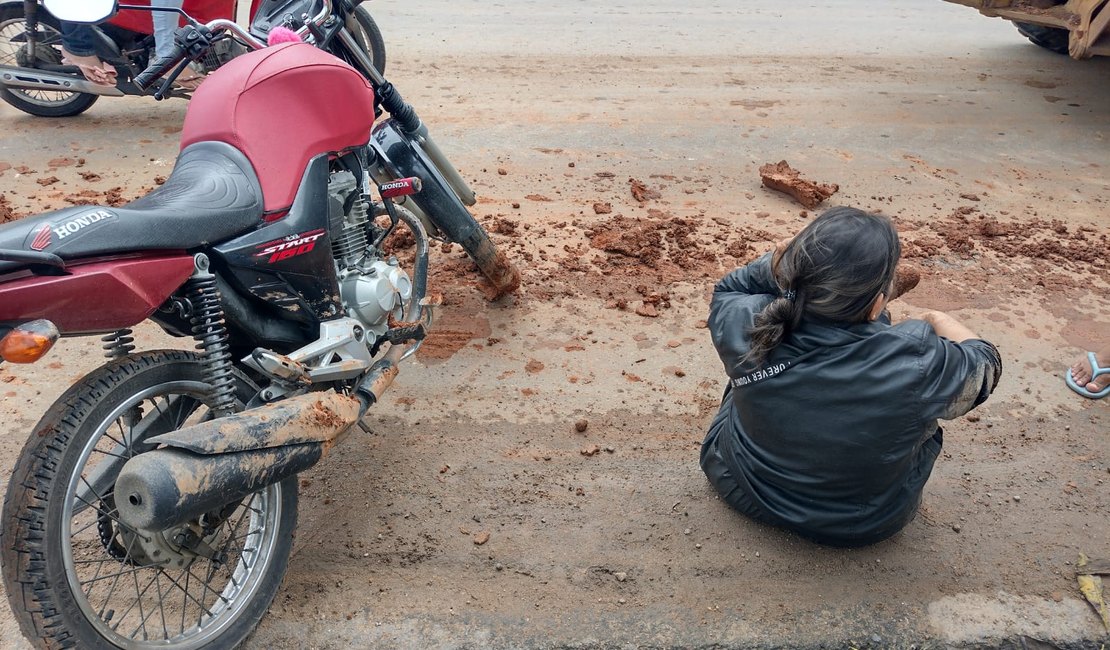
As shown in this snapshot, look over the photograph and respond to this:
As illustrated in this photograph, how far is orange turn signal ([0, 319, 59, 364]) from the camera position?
159 centimetres

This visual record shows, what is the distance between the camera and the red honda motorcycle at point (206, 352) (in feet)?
5.68

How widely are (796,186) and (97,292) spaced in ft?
12.1

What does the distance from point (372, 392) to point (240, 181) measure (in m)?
0.73

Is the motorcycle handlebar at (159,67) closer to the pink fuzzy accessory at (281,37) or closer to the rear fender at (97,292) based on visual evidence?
the pink fuzzy accessory at (281,37)

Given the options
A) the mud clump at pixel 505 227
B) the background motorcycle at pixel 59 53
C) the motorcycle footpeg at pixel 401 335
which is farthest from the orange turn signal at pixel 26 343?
the background motorcycle at pixel 59 53

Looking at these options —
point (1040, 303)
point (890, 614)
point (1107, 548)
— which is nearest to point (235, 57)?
point (890, 614)

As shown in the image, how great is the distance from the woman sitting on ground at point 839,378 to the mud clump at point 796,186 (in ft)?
7.12

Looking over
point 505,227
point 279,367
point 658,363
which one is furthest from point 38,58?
point 658,363

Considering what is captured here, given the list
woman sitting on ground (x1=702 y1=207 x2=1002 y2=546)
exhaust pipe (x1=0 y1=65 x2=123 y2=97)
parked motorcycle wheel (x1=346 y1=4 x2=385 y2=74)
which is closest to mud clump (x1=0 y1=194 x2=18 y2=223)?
exhaust pipe (x1=0 y1=65 x2=123 y2=97)

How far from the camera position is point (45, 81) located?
5.03 meters

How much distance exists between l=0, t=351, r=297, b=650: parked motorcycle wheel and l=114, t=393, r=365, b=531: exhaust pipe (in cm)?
14

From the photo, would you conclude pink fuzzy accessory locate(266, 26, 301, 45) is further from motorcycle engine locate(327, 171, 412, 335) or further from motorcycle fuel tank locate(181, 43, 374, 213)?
motorcycle engine locate(327, 171, 412, 335)

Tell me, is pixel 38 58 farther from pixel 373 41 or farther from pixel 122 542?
pixel 122 542

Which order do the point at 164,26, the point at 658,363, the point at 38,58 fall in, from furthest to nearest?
the point at 38,58
the point at 164,26
the point at 658,363
